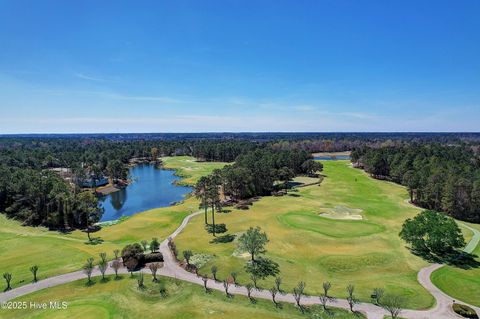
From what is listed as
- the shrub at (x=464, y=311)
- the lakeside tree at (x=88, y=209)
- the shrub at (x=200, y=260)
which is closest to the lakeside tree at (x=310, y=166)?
the lakeside tree at (x=88, y=209)

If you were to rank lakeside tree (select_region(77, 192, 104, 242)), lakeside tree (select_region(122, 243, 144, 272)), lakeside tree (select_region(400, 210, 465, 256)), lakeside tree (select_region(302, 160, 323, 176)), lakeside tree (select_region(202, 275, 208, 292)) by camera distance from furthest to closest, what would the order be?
lakeside tree (select_region(302, 160, 323, 176)) → lakeside tree (select_region(77, 192, 104, 242)) → lakeside tree (select_region(400, 210, 465, 256)) → lakeside tree (select_region(122, 243, 144, 272)) → lakeside tree (select_region(202, 275, 208, 292))

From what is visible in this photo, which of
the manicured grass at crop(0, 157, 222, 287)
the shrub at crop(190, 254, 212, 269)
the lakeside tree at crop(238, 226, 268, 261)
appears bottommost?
the manicured grass at crop(0, 157, 222, 287)

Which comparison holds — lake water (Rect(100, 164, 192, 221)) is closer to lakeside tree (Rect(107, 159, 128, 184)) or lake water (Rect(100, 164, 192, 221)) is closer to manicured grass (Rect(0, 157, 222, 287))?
lakeside tree (Rect(107, 159, 128, 184))

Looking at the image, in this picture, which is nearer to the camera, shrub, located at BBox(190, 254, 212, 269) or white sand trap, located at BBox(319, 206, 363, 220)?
shrub, located at BBox(190, 254, 212, 269)

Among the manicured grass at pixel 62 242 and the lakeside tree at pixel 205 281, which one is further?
the manicured grass at pixel 62 242

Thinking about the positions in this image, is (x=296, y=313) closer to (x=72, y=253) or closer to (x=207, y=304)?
(x=207, y=304)

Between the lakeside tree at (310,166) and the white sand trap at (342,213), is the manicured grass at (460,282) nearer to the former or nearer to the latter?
the white sand trap at (342,213)

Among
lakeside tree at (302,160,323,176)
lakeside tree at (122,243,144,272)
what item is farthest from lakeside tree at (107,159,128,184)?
lakeside tree at (122,243,144,272)
